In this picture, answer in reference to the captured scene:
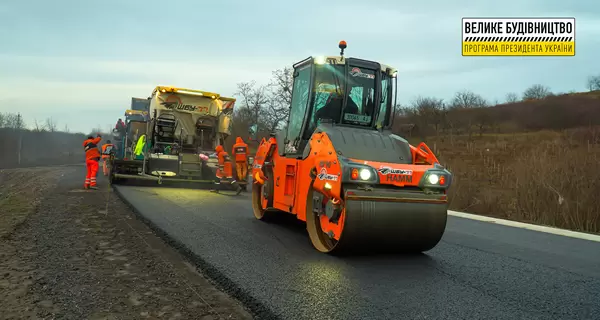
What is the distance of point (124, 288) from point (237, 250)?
1.44m

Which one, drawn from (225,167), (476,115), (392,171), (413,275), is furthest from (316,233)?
(476,115)

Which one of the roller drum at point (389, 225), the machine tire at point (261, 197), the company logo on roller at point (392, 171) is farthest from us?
the machine tire at point (261, 197)

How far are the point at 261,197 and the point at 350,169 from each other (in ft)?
9.61

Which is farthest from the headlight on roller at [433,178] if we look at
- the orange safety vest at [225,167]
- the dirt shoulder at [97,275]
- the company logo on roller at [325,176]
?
the orange safety vest at [225,167]

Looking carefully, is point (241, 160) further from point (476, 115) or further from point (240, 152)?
point (476, 115)

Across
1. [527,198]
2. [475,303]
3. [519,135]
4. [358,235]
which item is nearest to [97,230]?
[358,235]

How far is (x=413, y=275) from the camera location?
4105 mm

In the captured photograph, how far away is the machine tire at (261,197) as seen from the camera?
6.55 metres

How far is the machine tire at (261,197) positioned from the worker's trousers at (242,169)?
18.3ft

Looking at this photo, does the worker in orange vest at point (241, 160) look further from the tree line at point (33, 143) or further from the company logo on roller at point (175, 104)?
the tree line at point (33, 143)

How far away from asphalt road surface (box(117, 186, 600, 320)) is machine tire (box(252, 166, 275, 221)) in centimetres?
36

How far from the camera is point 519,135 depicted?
22.6 m

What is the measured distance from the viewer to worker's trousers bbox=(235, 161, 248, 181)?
1302cm

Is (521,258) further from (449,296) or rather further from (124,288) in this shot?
(124,288)
